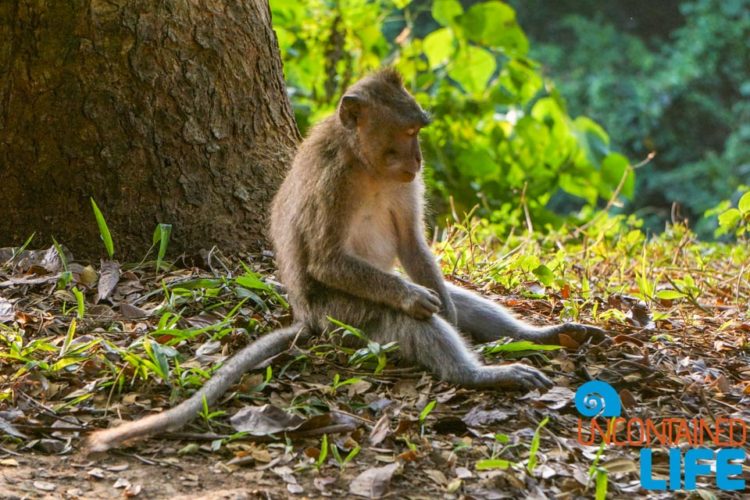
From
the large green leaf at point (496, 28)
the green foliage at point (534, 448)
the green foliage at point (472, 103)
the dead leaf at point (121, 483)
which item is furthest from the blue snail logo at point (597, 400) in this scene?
the large green leaf at point (496, 28)

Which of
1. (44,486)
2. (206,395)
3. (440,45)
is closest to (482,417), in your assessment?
(206,395)

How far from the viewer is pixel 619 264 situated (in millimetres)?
7383

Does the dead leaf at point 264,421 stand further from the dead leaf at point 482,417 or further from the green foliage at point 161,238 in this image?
the green foliage at point 161,238

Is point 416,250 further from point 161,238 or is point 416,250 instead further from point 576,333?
point 161,238

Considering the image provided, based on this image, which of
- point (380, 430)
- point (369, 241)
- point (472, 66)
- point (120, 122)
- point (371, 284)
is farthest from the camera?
point (472, 66)

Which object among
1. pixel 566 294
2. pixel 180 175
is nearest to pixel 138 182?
pixel 180 175

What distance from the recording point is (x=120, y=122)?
18.8 ft

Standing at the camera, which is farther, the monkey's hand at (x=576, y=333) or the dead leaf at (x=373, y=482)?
the monkey's hand at (x=576, y=333)

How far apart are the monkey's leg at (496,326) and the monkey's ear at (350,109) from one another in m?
1.12

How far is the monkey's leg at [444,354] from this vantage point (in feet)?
15.0

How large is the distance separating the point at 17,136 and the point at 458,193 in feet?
16.4

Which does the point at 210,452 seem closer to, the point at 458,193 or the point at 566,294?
the point at 566,294

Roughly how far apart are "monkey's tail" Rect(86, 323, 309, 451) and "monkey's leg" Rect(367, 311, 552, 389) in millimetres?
467

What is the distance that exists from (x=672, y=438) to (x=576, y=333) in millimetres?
920
